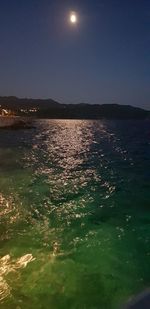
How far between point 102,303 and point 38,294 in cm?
237

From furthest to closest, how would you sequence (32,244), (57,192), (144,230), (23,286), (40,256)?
(57,192) < (144,230) < (32,244) < (40,256) < (23,286)

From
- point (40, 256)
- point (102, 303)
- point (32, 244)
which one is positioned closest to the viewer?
point (102, 303)

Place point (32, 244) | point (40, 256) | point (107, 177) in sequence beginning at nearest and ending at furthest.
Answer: point (40, 256) < point (32, 244) < point (107, 177)

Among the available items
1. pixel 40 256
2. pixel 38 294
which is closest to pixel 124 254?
pixel 40 256

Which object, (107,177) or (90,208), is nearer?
(90,208)

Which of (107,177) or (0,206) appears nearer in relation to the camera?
(0,206)

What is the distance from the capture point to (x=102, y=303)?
10.7 metres

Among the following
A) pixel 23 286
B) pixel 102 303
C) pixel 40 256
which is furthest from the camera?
pixel 40 256

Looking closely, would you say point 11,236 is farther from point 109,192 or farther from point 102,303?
point 109,192

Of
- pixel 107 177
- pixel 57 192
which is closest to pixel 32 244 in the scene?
pixel 57 192

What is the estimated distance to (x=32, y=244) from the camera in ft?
50.1

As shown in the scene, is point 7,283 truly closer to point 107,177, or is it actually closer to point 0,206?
point 0,206

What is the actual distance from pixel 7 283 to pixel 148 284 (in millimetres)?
5478

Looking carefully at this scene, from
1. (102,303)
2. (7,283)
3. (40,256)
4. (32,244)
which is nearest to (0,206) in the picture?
(32,244)
